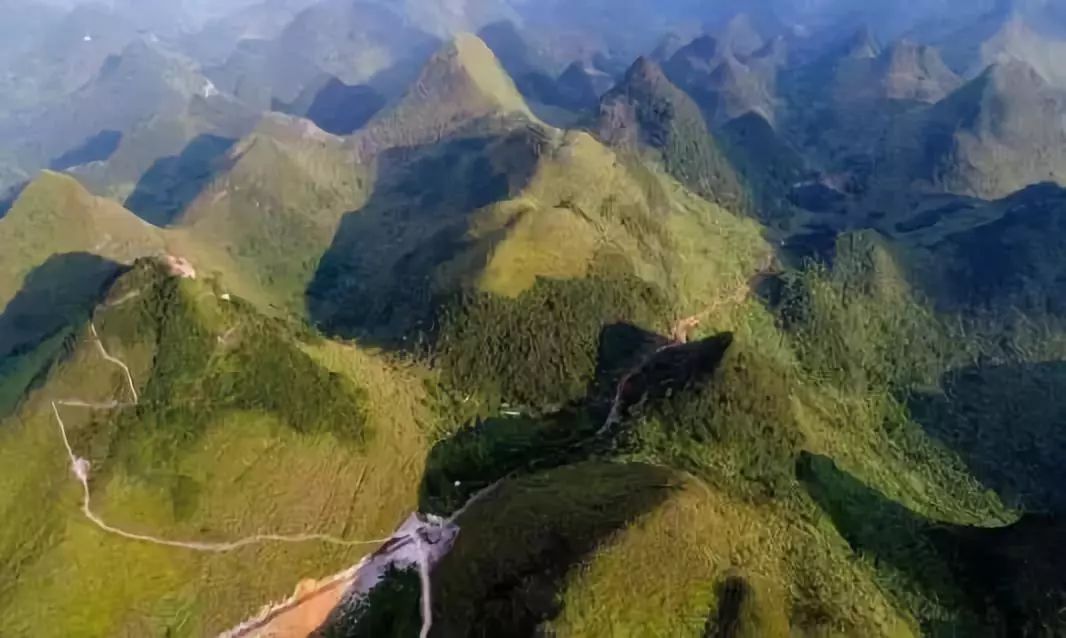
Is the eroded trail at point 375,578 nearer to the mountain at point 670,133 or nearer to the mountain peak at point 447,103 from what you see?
the mountain at point 670,133

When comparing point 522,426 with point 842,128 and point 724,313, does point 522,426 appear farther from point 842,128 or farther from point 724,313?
point 842,128

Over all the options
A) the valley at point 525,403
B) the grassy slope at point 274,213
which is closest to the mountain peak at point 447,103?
the valley at point 525,403

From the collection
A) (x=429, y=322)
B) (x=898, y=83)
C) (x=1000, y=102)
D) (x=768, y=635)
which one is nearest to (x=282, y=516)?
(x=429, y=322)

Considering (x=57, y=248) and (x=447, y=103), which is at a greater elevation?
(x=57, y=248)

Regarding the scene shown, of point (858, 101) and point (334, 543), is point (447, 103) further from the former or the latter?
point (334, 543)

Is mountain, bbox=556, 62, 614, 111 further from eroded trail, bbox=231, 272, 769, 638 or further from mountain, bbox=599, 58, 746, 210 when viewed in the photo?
eroded trail, bbox=231, 272, 769, 638

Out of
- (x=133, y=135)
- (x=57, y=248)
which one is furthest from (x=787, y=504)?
(x=133, y=135)
